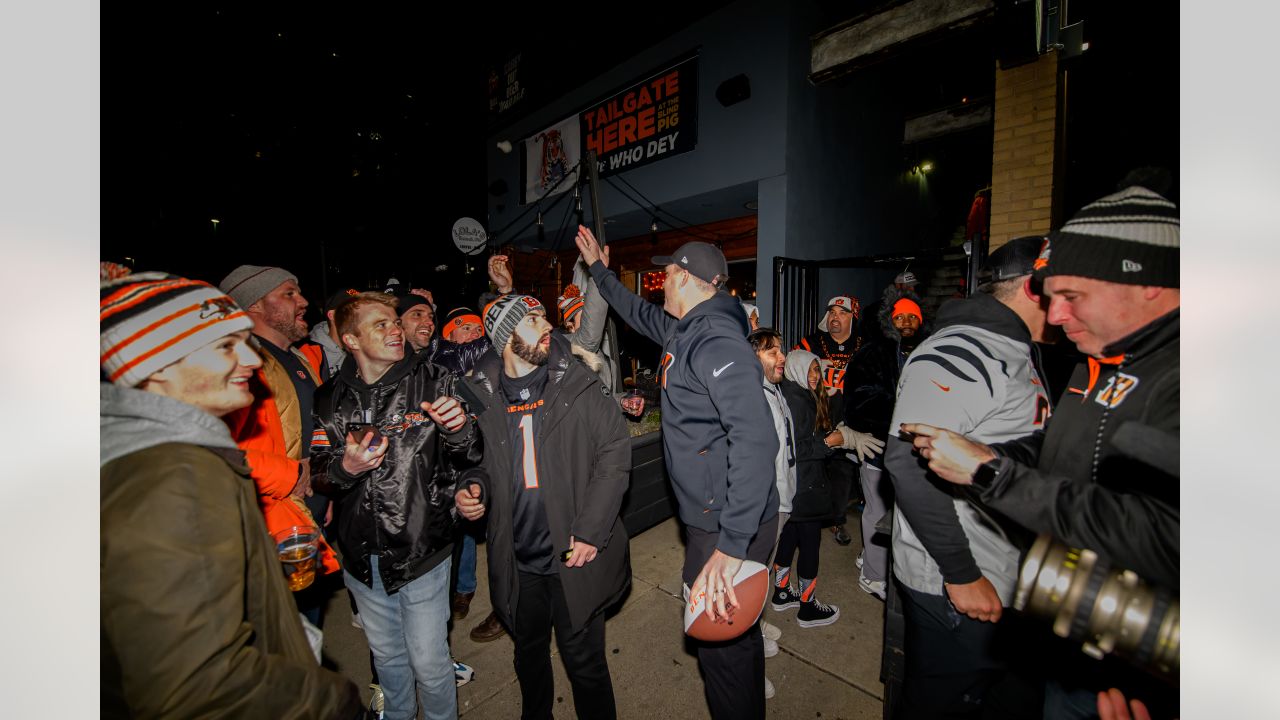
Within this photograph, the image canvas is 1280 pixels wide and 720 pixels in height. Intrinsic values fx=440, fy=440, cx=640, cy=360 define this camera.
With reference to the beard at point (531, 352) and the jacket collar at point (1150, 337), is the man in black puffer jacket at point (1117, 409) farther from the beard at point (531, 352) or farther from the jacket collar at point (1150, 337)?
the beard at point (531, 352)

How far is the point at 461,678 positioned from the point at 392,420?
6.65 feet

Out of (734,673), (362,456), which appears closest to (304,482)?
(362,456)

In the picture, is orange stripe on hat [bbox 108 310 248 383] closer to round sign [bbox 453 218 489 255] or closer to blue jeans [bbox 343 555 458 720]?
blue jeans [bbox 343 555 458 720]

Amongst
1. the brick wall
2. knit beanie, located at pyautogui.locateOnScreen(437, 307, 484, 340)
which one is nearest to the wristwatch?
the brick wall

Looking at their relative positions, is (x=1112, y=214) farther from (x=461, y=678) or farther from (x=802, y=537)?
(x=461, y=678)

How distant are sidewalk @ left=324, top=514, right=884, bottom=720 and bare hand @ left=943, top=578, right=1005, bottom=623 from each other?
1.49 m

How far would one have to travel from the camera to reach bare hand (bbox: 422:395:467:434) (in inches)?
84.0

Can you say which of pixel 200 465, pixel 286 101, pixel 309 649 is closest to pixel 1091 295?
pixel 200 465

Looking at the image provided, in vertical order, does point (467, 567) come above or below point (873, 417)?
below

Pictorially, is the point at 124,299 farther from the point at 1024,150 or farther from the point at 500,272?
the point at 1024,150

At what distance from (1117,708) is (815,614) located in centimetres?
261

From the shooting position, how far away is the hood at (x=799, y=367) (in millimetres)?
3678

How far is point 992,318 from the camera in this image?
6.14ft
